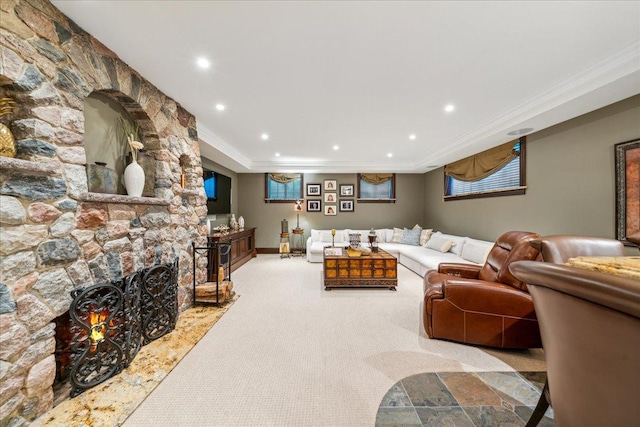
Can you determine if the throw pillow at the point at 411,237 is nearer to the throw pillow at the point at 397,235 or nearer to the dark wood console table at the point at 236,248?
the throw pillow at the point at 397,235

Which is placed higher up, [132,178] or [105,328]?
[132,178]

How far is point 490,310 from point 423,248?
3.32 meters

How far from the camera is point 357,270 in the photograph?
12.1ft

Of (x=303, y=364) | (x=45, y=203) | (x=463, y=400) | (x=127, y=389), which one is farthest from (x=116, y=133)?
(x=463, y=400)

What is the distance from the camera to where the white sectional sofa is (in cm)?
387

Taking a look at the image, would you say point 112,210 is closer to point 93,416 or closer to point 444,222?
point 93,416

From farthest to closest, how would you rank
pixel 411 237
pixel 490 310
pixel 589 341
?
1. pixel 411 237
2. pixel 490 310
3. pixel 589 341

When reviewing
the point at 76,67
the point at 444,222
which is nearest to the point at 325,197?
the point at 444,222

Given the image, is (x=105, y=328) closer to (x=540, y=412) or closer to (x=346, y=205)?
(x=540, y=412)

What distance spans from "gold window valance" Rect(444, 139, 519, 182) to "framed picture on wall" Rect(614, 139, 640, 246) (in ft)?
4.45

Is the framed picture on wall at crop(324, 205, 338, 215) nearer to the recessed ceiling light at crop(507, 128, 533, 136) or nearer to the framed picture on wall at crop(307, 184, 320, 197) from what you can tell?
the framed picture on wall at crop(307, 184, 320, 197)

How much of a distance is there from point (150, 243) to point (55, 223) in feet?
2.88

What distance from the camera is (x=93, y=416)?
1382 millimetres

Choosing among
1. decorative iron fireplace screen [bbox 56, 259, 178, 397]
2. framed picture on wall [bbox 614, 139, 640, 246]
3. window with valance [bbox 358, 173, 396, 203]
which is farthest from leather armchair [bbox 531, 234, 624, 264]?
window with valance [bbox 358, 173, 396, 203]
